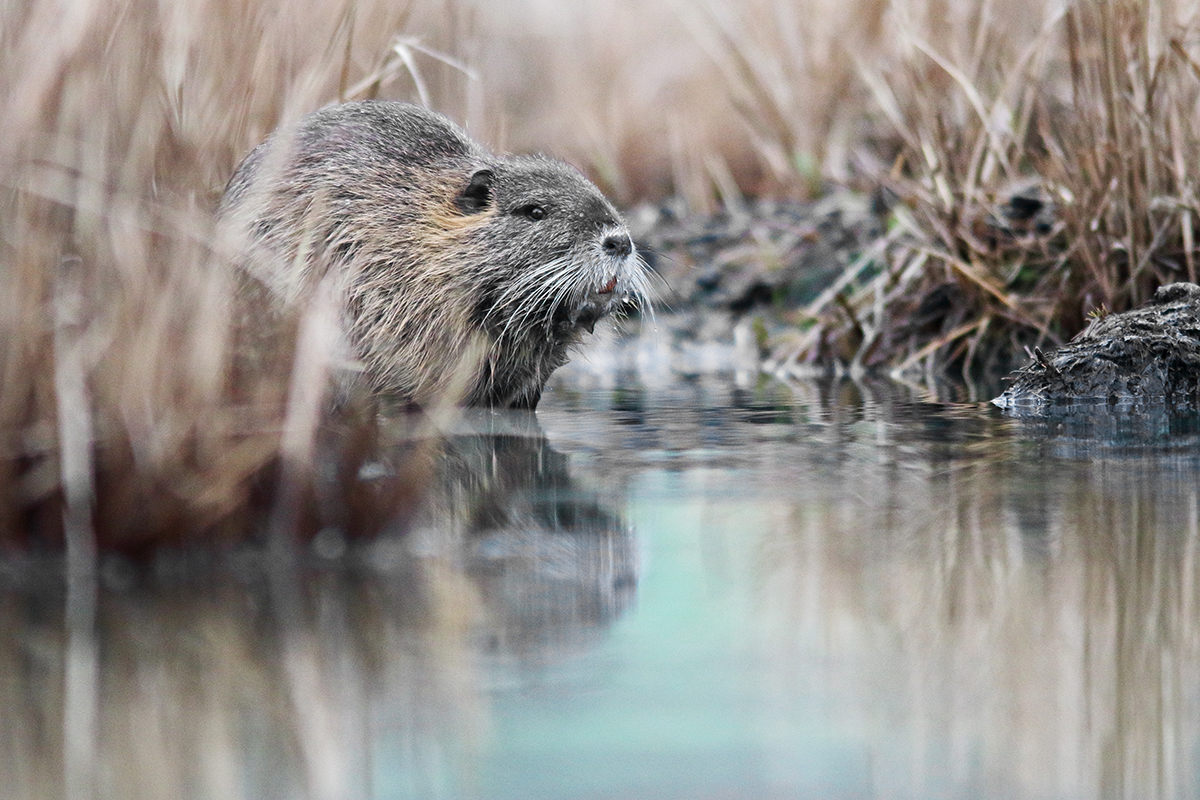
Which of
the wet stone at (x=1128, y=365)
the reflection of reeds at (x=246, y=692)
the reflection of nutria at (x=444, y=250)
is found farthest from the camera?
the reflection of nutria at (x=444, y=250)

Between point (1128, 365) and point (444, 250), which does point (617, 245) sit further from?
point (1128, 365)

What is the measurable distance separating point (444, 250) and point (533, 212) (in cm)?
29

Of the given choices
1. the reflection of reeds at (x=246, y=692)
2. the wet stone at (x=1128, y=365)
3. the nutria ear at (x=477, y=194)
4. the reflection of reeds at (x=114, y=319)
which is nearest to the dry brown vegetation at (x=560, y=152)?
the reflection of reeds at (x=114, y=319)

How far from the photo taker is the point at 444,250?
434cm

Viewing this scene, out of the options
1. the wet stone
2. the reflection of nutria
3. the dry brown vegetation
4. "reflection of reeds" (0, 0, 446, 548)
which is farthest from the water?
the reflection of nutria

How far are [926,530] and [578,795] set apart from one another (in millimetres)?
1256

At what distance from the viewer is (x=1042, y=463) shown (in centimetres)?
309

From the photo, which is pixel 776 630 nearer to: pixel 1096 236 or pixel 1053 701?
pixel 1053 701

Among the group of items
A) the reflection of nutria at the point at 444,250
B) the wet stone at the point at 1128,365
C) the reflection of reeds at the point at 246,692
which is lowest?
the reflection of reeds at the point at 246,692

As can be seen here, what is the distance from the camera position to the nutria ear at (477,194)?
171 inches

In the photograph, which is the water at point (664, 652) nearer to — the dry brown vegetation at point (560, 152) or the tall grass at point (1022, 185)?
the dry brown vegetation at point (560, 152)

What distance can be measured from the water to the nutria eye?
1514 millimetres

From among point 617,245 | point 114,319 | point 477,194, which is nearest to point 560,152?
point 477,194

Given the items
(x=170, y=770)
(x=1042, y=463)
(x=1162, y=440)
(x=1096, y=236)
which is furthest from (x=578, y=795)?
(x=1096, y=236)
